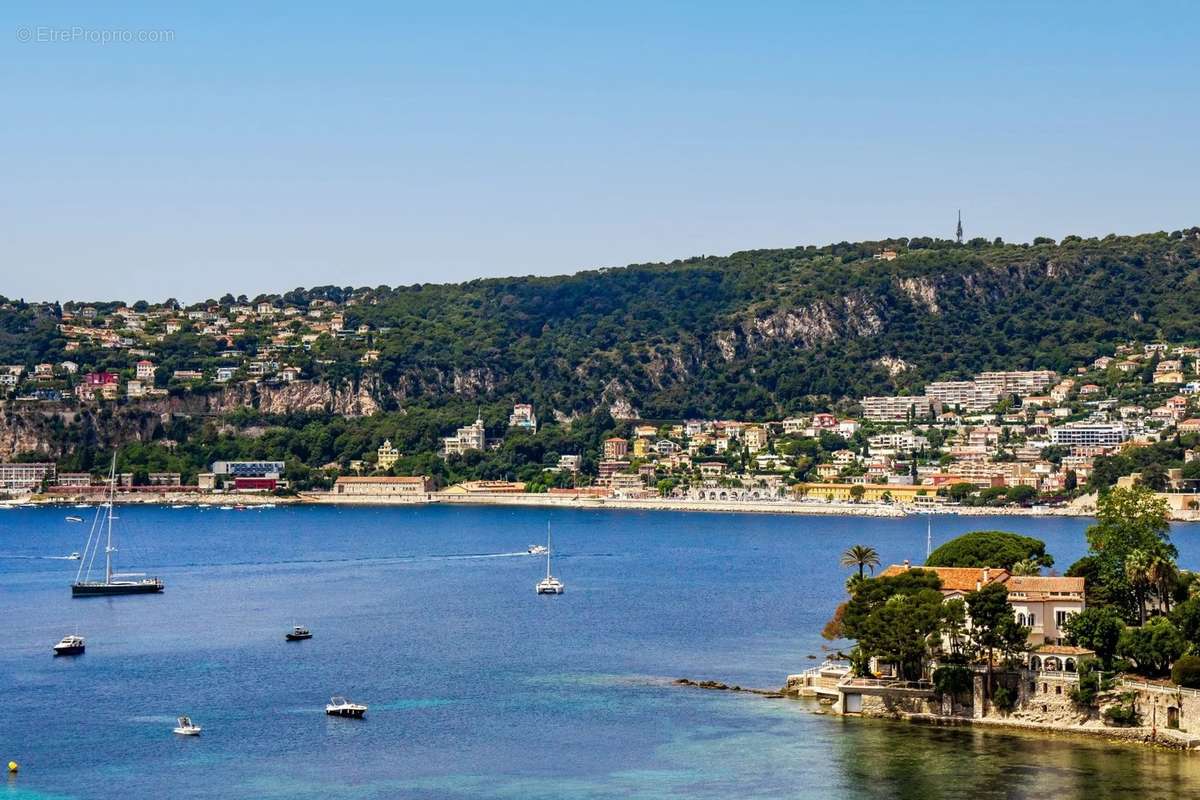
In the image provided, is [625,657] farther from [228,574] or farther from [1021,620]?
[228,574]

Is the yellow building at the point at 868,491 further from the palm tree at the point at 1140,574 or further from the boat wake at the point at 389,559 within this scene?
the palm tree at the point at 1140,574

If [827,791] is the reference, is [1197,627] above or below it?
above

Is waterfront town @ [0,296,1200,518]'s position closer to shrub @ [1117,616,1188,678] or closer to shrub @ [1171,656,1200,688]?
shrub @ [1117,616,1188,678]

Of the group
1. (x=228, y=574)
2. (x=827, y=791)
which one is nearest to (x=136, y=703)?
(x=827, y=791)

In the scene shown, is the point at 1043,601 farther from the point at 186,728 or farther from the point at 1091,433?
the point at 1091,433

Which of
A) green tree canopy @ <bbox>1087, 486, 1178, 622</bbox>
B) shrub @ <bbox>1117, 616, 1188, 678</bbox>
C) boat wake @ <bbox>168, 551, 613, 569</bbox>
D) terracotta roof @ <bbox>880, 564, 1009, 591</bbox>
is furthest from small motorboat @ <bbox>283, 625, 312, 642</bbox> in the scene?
boat wake @ <bbox>168, 551, 613, 569</bbox>

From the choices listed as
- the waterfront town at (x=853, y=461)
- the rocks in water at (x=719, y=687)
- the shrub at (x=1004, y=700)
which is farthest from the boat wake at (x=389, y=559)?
the shrub at (x=1004, y=700)
